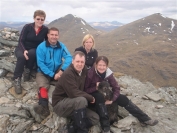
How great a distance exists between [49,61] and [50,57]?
0.22 meters

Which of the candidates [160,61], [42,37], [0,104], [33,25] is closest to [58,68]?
[42,37]

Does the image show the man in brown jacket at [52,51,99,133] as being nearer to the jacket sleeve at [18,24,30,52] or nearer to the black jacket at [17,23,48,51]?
the black jacket at [17,23,48,51]

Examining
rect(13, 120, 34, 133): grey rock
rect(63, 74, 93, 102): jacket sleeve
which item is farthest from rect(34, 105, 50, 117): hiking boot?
rect(63, 74, 93, 102): jacket sleeve

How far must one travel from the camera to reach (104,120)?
7711mm

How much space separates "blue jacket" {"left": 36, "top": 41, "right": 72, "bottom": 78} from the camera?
30.4 ft

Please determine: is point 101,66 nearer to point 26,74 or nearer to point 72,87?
point 72,87

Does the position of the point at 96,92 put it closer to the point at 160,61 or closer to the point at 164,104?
the point at 164,104

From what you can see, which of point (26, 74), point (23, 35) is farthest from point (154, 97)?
point (23, 35)

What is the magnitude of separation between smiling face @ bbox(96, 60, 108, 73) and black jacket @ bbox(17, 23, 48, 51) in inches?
163

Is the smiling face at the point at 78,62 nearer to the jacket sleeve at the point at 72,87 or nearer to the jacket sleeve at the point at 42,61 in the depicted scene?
the jacket sleeve at the point at 72,87

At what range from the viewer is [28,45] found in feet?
33.9

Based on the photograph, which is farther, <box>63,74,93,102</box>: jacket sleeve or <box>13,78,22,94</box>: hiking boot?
<box>13,78,22,94</box>: hiking boot

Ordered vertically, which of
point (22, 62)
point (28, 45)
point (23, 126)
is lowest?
point (23, 126)

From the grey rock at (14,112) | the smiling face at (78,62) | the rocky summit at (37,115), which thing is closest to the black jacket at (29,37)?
the rocky summit at (37,115)
